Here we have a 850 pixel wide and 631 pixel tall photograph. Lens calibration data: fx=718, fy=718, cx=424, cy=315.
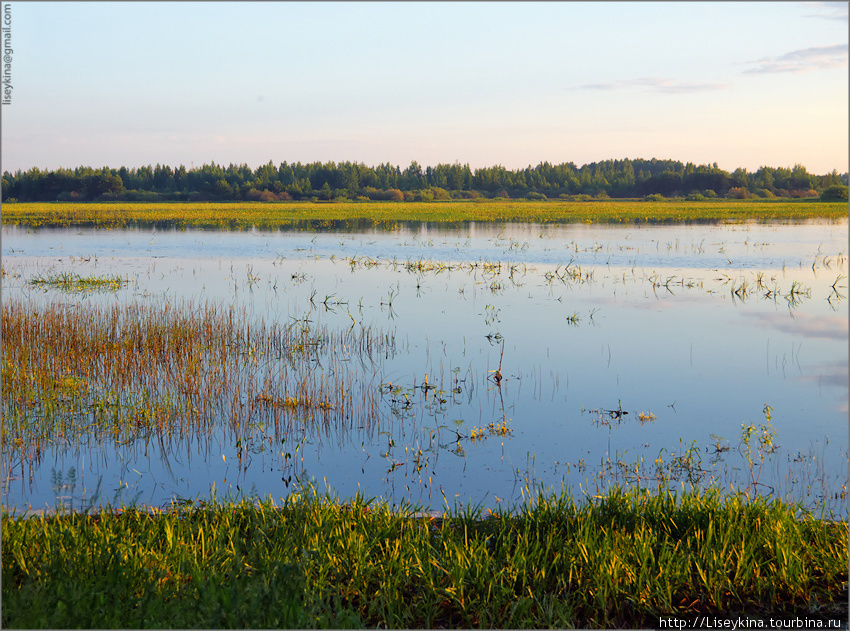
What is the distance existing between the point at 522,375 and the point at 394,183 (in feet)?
485

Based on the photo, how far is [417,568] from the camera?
19.2ft

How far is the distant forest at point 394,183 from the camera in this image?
130 meters

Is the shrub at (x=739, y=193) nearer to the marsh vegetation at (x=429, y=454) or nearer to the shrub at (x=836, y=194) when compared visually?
the shrub at (x=836, y=194)

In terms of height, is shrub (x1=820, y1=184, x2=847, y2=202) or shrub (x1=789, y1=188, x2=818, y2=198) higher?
shrub (x1=789, y1=188, x2=818, y2=198)

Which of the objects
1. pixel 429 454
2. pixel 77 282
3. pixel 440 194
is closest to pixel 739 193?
pixel 440 194

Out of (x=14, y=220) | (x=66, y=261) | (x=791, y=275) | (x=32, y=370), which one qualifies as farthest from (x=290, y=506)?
(x=14, y=220)

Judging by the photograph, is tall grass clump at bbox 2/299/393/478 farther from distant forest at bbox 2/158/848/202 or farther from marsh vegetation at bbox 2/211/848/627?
distant forest at bbox 2/158/848/202

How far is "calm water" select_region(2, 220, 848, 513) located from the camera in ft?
28.9

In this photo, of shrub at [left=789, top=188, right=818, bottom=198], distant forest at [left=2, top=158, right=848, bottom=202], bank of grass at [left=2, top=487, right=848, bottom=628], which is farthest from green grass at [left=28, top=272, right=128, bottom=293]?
shrub at [left=789, top=188, right=818, bottom=198]

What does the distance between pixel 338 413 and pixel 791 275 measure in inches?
897

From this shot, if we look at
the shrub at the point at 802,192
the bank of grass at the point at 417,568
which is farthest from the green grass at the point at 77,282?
the shrub at the point at 802,192

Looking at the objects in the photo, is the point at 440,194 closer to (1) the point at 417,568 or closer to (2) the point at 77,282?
(2) the point at 77,282

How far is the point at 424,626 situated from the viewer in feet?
17.9

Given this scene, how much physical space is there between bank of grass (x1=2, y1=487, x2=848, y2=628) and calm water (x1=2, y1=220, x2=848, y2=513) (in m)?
1.50
